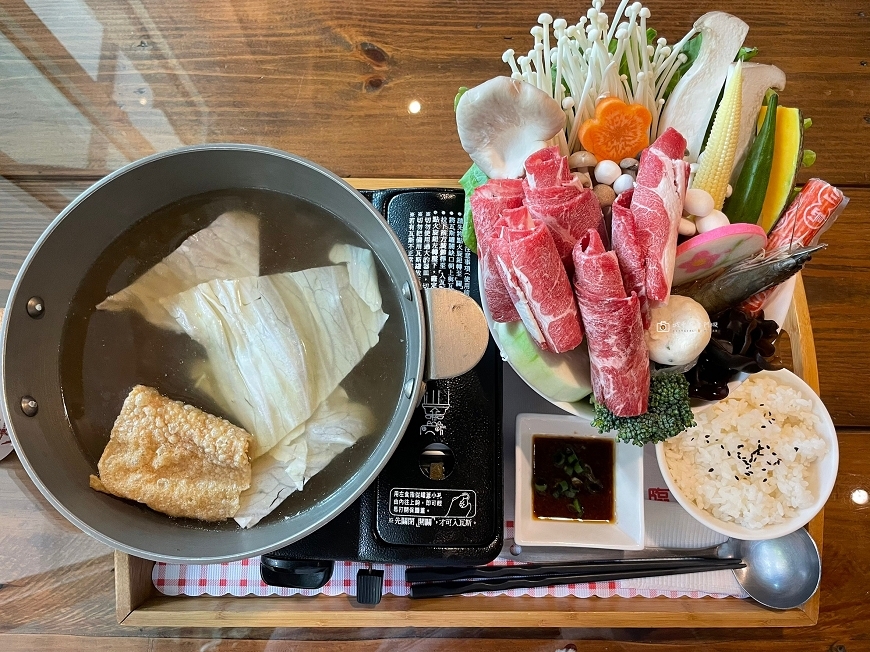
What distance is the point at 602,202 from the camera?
0.96 m

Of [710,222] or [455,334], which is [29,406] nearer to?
[455,334]

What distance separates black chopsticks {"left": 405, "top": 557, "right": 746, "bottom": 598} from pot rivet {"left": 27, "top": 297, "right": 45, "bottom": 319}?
874 mm

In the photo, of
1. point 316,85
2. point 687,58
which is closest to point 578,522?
point 687,58

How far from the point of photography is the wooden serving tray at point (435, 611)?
1.18 metres

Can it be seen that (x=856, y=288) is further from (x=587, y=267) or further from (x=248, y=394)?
(x=248, y=394)

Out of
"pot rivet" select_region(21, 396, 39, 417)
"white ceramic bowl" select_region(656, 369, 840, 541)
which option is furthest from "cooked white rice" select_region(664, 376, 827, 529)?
"pot rivet" select_region(21, 396, 39, 417)

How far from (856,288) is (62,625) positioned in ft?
6.66

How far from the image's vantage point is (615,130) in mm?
993

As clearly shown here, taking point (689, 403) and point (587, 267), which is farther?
point (689, 403)

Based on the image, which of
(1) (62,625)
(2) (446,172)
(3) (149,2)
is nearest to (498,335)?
(2) (446,172)

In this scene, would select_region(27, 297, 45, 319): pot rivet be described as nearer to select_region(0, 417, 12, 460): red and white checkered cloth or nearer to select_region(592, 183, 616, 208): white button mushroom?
select_region(0, 417, 12, 460): red and white checkered cloth

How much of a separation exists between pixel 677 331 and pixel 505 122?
1.36 feet

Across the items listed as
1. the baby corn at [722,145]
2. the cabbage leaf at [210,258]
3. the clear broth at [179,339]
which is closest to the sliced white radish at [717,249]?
the baby corn at [722,145]

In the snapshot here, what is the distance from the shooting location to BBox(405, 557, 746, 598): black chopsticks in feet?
3.92
